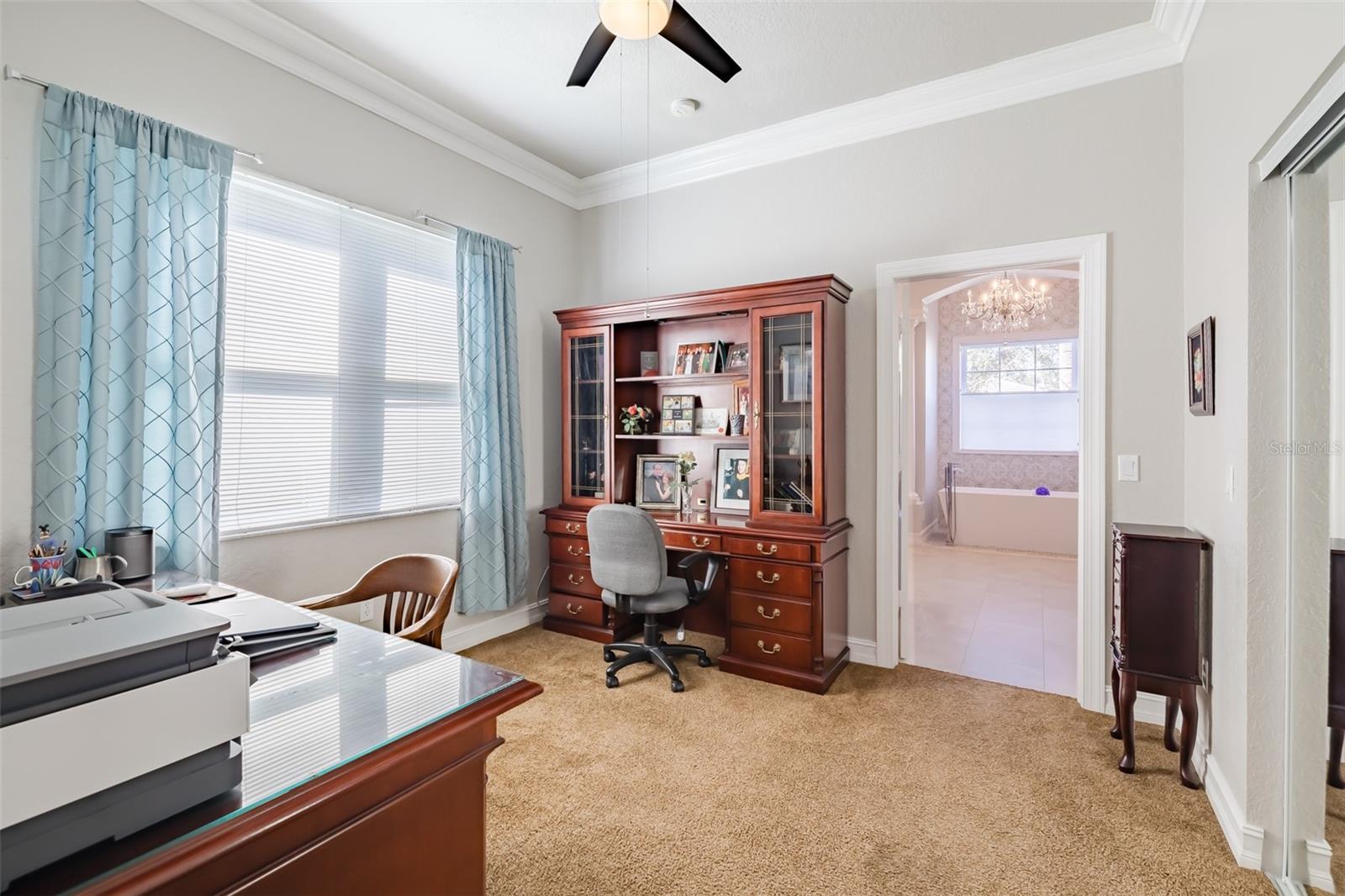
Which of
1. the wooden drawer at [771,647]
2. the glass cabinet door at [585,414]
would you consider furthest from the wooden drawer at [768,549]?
the glass cabinet door at [585,414]

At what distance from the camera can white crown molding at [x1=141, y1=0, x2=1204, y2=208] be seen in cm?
268

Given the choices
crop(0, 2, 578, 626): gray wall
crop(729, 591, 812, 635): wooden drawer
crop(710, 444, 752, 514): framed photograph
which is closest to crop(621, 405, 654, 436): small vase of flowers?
crop(710, 444, 752, 514): framed photograph

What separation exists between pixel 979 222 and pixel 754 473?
1.73m

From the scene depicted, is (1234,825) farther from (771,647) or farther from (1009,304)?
(1009,304)

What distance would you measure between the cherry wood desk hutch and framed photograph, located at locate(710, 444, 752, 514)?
0.05 meters

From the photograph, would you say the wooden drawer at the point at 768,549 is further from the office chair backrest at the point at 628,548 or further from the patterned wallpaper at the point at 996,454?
the patterned wallpaper at the point at 996,454

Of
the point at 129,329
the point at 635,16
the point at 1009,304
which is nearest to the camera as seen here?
the point at 635,16

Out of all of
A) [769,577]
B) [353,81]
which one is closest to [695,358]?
[769,577]

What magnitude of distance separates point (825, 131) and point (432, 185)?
226cm

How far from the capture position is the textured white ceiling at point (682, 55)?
8.76ft

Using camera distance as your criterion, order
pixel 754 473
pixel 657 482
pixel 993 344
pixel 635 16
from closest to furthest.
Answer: pixel 635 16, pixel 754 473, pixel 657 482, pixel 993 344

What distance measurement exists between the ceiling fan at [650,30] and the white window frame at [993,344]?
632 centimetres

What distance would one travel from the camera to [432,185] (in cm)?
361

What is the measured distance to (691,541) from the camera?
3.58m
